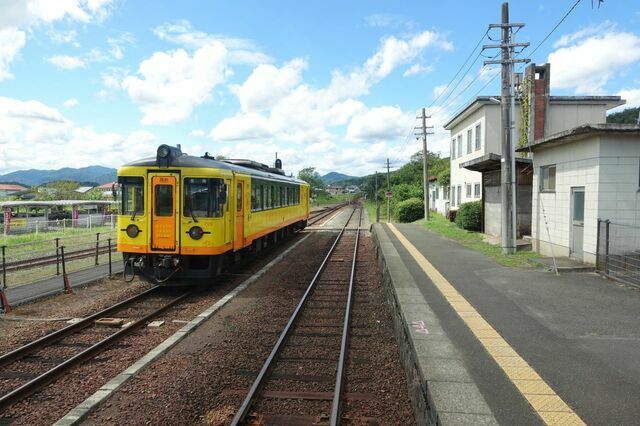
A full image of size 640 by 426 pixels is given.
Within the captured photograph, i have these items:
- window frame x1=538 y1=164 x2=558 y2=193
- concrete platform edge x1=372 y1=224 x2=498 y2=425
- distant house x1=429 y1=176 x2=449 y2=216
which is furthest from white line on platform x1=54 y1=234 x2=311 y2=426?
distant house x1=429 y1=176 x2=449 y2=216

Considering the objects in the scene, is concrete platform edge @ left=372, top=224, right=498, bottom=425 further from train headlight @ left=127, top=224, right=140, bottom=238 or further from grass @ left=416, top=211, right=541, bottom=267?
train headlight @ left=127, top=224, right=140, bottom=238

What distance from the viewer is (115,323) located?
7430 mm

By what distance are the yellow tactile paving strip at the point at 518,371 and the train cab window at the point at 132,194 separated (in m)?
6.39

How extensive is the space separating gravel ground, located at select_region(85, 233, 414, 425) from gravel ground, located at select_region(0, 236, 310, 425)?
1.34 feet

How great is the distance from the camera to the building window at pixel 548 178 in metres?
12.1

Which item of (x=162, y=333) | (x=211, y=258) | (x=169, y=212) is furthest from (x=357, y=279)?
(x=162, y=333)

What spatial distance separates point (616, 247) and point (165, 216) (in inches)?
362

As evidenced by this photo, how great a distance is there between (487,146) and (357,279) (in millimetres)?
15064

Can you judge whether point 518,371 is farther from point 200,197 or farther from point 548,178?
point 548,178

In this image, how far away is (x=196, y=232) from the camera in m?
9.63

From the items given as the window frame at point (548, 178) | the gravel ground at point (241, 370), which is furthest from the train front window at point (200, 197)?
the window frame at point (548, 178)

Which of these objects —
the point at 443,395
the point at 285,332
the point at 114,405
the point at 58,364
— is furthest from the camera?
the point at 285,332

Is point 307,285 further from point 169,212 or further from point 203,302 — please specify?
point 169,212

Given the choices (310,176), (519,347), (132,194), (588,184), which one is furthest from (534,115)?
(310,176)
